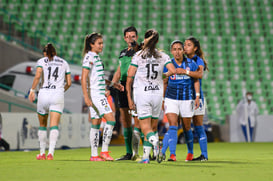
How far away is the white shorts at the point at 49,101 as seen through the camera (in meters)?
7.98

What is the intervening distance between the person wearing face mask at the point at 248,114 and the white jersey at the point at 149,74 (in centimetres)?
1409

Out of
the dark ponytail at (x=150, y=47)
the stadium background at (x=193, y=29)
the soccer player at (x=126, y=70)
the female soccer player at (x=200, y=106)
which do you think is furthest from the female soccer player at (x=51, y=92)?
the stadium background at (x=193, y=29)

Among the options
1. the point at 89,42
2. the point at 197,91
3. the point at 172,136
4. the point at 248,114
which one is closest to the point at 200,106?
the point at 197,91

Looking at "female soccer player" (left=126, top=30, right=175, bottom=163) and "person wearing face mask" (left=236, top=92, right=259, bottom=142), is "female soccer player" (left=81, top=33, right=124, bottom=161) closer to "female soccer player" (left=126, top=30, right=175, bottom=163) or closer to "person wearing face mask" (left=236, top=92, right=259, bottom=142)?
"female soccer player" (left=126, top=30, right=175, bottom=163)

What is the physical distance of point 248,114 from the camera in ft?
67.0

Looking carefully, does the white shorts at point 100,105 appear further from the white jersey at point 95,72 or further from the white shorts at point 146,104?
the white shorts at point 146,104

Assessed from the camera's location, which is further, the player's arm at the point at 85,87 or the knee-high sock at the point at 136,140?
the knee-high sock at the point at 136,140

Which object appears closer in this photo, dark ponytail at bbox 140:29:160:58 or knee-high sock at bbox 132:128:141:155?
dark ponytail at bbox 140:29:160:58

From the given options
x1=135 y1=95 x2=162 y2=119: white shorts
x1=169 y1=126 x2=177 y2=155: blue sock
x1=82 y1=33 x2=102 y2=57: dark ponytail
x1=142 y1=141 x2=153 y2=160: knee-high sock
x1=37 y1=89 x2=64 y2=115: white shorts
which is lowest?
x1=142 y1=141 x2=153 y2=160: knee-high sock

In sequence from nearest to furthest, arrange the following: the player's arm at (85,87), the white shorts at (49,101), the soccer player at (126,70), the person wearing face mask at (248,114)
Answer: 1. the player's arm at (85,87)
2. the soccer player at (126,70)
3. the white shorts at (49,101)
4. the person wearing face mask at (248,114)

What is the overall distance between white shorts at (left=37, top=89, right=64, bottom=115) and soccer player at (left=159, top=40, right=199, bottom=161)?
5.83 feet

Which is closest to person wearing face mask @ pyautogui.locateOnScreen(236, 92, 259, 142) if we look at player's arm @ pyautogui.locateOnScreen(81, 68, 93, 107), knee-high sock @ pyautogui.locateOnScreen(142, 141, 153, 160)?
player's arm @ pyautogui.locateOnScreen(81, 68, 93, 107)

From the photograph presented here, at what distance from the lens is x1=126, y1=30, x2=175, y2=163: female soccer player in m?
6.79

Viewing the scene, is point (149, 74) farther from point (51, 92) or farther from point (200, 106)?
point (51, 92)
